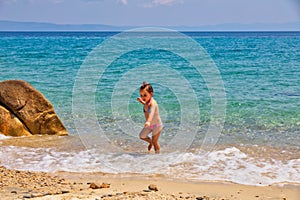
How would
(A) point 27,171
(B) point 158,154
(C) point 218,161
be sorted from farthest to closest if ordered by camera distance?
1. (B) point 158,154
2. (C) point 218,161
3. (A) point 27,171

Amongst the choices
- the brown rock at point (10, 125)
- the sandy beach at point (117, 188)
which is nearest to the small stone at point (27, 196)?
the sandy beach at point (117, 188)

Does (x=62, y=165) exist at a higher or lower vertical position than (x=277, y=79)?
lower

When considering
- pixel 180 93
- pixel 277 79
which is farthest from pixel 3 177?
pixel 277 79

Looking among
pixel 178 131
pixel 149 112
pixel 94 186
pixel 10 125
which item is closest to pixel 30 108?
pixel 10 125

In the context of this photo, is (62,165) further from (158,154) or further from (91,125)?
(91,125)

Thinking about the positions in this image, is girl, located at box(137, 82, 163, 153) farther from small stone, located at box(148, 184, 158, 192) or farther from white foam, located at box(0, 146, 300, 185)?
small stone, located at box(148, 184, 158, 192)

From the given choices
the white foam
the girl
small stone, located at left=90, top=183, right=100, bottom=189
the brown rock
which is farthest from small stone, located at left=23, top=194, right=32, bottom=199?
the brown rock

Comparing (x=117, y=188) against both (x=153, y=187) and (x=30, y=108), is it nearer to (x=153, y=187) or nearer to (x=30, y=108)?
(x=153, y=187)

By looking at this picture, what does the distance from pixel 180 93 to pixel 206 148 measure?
5.41m

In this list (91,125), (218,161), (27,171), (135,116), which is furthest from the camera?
(135,116)

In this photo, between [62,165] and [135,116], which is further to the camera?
[135,116]

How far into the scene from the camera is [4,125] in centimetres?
759

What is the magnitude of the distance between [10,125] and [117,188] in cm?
364

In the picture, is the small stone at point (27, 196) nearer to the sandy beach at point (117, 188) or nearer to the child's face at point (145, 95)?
the sandy beach at point (117, 188)
